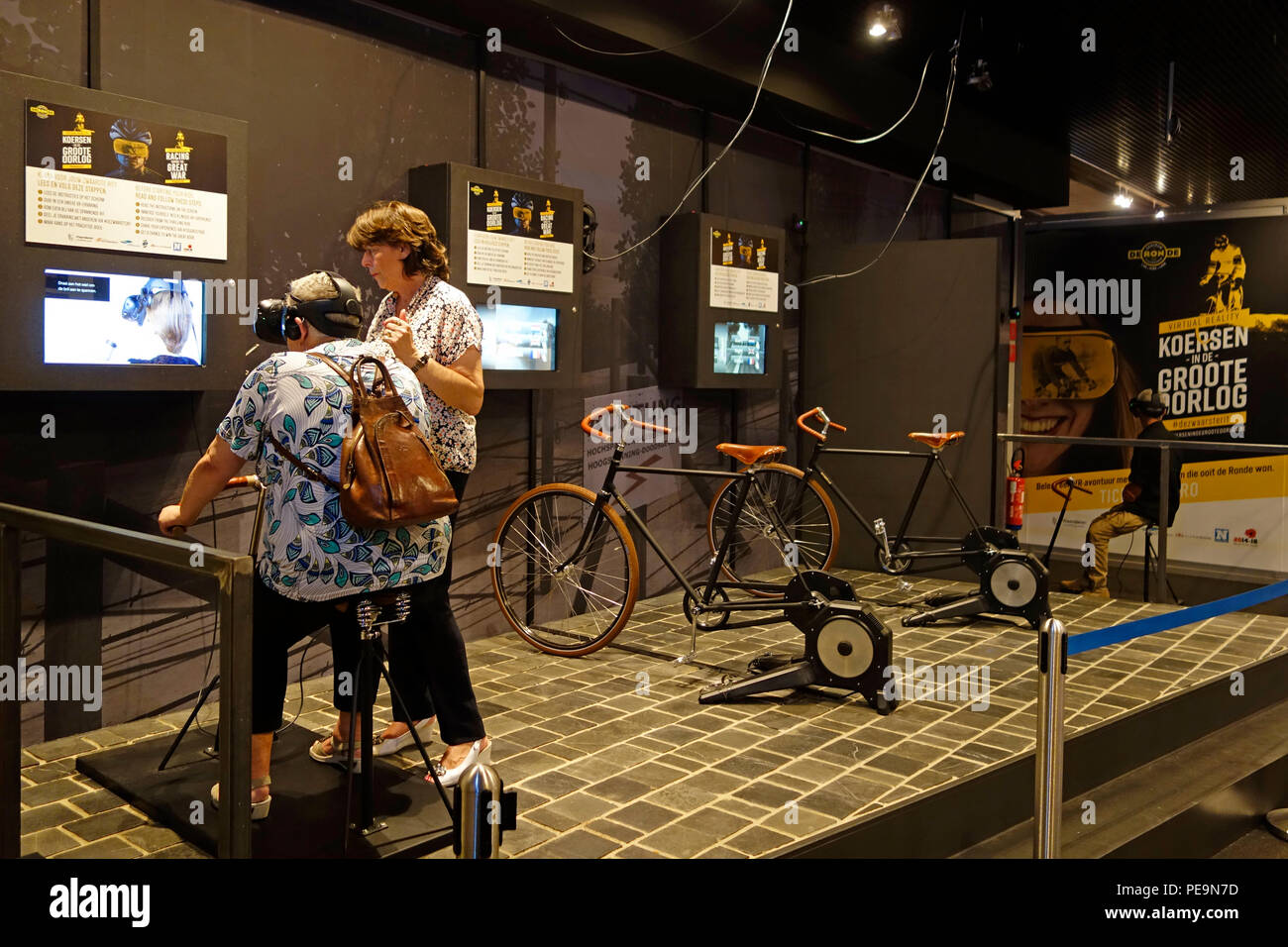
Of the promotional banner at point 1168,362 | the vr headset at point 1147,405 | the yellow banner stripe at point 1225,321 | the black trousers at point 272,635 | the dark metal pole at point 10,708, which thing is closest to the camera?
the dark metal pole at point 10,708

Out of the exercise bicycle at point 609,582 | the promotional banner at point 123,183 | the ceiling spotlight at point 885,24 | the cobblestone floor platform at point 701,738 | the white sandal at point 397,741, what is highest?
the ceiling spotlight at point 885,24

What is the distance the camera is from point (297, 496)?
9.36 ft

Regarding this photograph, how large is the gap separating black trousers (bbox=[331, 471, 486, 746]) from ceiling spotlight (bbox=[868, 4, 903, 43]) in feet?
18.0

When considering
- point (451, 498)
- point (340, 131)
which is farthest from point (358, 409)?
point (340, 131)

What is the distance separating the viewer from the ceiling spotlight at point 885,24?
7.20m

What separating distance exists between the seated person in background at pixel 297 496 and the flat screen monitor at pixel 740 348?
13.5 ft

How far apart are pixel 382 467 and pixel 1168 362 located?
8.77 metres

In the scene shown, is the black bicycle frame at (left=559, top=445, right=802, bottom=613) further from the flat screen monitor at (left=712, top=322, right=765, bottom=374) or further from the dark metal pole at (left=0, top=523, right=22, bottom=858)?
the dark metal pole at (left=0, top=523, right=22, bottom=858)

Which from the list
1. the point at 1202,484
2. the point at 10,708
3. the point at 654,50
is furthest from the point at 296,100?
the point at 1202,484

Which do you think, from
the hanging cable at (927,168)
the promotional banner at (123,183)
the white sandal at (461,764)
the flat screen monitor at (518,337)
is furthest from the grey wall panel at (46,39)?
the hanging cable at (927,168)

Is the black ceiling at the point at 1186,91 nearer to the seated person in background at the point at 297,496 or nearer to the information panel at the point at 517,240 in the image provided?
the information panel at the point at 517,240

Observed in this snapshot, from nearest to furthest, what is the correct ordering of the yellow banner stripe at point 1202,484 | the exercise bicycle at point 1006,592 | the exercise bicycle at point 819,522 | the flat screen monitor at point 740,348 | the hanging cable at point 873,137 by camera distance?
the exercise bicycle at point 1006,592 < the exercise bicycle at point 819,522 < the flat screen monitor at point 740,348 < the hanging cable at point 873,137 < the yellow banner stripe at point 1202,484

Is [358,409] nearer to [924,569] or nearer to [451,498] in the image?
[451,498]

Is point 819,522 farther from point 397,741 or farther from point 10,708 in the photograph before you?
A: point 10,708
